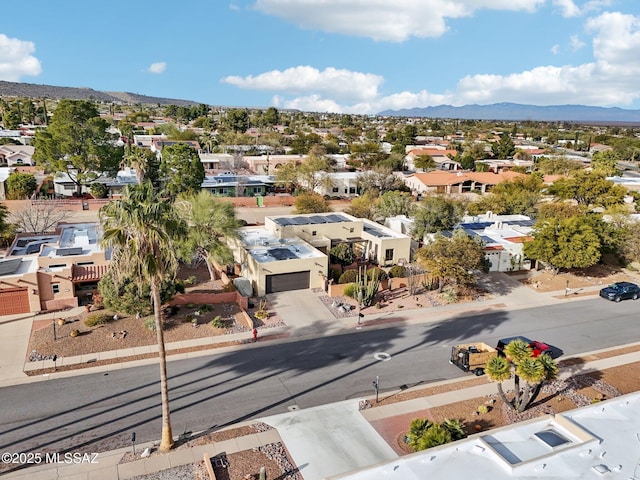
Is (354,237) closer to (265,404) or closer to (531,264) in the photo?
(531,264)

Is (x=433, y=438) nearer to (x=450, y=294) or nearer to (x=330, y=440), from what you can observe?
(x=330, y=440)

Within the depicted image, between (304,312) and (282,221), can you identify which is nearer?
(304,312)

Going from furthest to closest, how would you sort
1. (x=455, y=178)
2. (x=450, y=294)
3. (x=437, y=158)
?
(x=437, y=158) < (x=455, y=178) < (x=450, y=294)

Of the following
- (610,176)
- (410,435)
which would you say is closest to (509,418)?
(410,435)

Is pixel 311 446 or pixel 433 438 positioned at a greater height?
pixel 433 438

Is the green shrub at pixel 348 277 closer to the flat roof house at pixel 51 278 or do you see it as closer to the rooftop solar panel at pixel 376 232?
the rooftop solar panel at pixel 376 232

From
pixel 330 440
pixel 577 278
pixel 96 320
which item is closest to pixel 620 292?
pixel 577 278

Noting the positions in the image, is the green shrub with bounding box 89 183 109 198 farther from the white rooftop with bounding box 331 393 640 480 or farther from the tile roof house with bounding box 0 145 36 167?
the white rooftop with bounding box 331 393 640 480

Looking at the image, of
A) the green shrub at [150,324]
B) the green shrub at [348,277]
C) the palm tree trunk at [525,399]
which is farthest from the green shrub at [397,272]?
the green shrub at [150,324]
